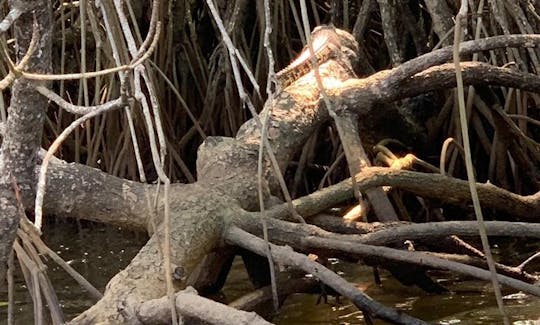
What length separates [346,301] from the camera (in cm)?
251

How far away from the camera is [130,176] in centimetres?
370

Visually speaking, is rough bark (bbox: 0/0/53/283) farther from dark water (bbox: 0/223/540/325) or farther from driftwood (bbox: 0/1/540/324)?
dark water (bbox: 0/223/540/325)

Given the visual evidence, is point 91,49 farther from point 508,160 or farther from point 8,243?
point 8,243

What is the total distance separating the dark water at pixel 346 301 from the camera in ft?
7.65

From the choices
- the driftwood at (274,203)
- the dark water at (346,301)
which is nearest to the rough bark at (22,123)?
the driftwood at (274,203)

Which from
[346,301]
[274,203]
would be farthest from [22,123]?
[346,301]

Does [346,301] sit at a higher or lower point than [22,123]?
lower

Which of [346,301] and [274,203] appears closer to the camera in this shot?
[274,203]

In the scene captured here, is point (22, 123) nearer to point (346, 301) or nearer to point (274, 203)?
point (274, 203)

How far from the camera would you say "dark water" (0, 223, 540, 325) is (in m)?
2.33

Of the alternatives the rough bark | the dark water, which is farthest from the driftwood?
the dark water

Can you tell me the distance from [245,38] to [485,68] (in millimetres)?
1319

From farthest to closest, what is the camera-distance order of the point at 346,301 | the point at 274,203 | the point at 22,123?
the point at 346,301 → the point at 274,203 → the point at 22,123

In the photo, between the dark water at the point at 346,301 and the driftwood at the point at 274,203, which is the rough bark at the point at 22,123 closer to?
the driftwood at the point at 274,203
